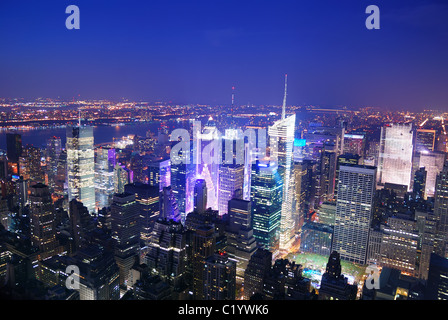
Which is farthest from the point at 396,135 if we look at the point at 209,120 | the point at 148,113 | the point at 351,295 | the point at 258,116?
the point at 148,113

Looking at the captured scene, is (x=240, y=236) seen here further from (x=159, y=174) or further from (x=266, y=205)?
(x=159, y=174)

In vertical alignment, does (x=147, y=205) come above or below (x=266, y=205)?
below

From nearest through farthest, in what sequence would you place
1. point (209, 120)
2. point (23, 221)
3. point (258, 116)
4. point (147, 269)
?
point (147, 269) → point (23, 221) → point (258, 116) → point (209, 120)

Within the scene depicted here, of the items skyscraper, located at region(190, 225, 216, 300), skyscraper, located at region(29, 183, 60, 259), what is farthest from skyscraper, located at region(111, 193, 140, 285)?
skyscraper, located at region(190, 225, 216, 300)

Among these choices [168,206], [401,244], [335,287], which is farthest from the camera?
[168,206]

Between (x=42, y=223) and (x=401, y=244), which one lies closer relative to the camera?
(x=42, y=223)

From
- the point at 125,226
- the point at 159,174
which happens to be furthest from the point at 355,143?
the point at 125,226
